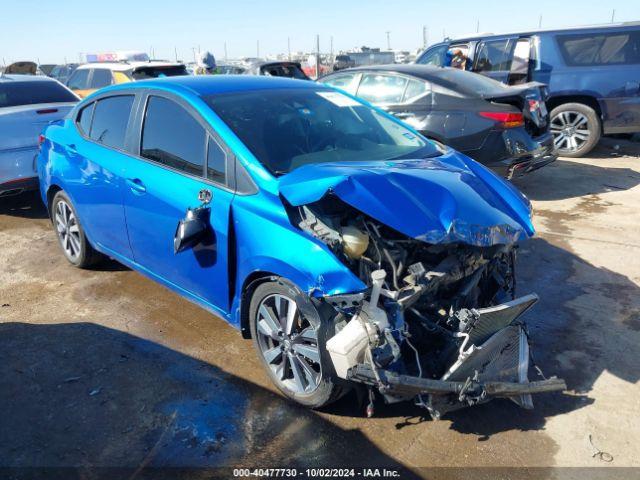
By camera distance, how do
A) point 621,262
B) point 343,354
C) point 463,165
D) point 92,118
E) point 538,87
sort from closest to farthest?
point 343,354
point 463,165
point 92,118
point 621,262
point 538,87

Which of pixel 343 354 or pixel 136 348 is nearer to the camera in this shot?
pixel 343 354

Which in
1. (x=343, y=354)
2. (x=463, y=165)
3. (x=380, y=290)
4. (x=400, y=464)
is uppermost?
(x=463, y=165)

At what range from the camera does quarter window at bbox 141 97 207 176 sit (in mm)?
3475

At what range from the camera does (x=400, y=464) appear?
2703 millimetres

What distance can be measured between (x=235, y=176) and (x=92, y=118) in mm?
2082

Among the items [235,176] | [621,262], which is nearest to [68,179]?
[235,176]

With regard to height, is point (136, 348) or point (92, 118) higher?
point (92, 118)

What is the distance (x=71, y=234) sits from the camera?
508 centimetres

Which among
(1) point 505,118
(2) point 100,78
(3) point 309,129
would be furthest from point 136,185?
(2) point 100,78

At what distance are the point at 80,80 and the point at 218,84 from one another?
34.8 feet

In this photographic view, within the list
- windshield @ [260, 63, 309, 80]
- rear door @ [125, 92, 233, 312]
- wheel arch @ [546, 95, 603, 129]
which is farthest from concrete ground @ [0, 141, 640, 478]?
windshield @ [260, 63, 309, 80]

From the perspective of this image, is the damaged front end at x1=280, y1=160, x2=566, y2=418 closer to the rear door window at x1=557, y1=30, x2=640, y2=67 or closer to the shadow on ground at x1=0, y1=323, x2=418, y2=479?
the shadow on ground at x1=0, y1=323, x2=418, y2=479

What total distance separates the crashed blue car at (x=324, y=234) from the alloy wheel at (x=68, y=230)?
974mm

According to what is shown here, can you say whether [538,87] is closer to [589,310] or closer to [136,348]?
[589,310]
